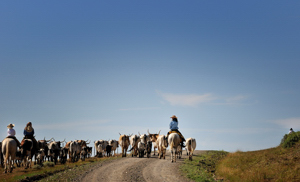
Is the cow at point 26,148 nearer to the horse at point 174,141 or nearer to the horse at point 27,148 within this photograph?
the horse at point 27,148

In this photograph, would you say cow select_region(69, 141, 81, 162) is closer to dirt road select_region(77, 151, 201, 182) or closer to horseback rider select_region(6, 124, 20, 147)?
horseback rider select_region(6, 124, 20, 147)

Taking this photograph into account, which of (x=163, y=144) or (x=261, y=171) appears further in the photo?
(x=163, y=144)

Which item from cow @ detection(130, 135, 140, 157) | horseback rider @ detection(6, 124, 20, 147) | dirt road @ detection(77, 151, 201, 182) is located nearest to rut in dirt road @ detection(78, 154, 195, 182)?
dirt road @ detection(77, 151, 201, 182)

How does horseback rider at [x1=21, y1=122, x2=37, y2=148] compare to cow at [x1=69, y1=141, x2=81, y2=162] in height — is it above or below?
above

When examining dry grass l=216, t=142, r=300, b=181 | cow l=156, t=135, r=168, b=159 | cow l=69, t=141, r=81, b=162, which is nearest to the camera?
dry grass l=216, t=142, r=300, b=181

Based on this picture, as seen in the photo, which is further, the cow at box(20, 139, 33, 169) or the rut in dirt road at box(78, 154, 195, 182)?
the cow at box(20, 139, 33, 169)

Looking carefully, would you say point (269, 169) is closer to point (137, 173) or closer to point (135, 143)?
point (137, 173)

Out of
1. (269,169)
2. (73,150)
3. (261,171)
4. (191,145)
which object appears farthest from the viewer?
(73,150)

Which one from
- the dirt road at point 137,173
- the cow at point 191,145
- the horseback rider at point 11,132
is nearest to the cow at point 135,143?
the cow at point 191,145

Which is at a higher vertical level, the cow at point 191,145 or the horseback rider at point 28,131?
the horseback rider at point 28,131

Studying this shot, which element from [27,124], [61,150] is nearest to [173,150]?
[27,124]

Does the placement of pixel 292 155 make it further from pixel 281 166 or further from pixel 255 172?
pixel 255 172

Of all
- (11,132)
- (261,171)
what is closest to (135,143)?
(11,132)

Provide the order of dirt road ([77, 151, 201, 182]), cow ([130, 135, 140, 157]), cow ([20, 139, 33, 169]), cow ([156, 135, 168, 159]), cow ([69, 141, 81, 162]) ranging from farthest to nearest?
1. cow ([69, 141, 81, 162])
2. cow ([130, 135, 140, 157])
3. cow ([156, 135, 168, 159])
4. cow ([20, 139, 33, 169])
5. dirt road ([77, 151, 201, 182])
